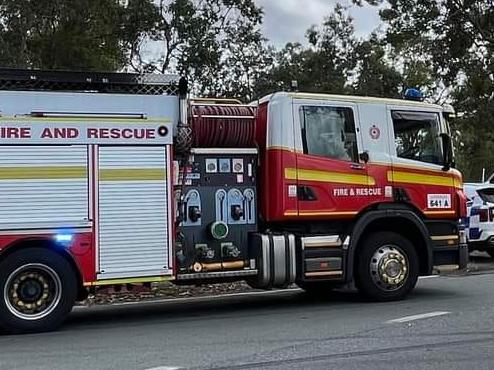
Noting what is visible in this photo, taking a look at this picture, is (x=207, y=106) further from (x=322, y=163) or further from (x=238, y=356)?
(x=238, y=356)

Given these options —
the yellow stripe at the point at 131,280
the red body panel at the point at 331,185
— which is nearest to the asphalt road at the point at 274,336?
the yellow stripe at the point at 131,280

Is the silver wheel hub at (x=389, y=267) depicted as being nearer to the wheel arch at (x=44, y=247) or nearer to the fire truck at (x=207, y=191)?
the fire truck at (x=207, y=191)

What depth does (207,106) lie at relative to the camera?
10.5 m

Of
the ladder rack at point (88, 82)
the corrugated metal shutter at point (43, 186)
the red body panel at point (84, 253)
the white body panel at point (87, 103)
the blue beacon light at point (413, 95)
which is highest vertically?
the blue beacon light at point (413, 95)

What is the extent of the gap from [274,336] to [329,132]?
3399 millimetres

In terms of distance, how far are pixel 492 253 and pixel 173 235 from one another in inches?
420

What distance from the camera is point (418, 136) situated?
37.9 feet

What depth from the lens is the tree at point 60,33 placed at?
2138cm

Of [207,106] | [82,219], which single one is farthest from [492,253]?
[82,219]

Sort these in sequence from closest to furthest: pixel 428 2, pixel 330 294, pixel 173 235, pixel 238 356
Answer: pixel 238 356, pixel 173 235, pixel 330 294, pixel 428 2

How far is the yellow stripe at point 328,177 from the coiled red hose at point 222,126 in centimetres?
65

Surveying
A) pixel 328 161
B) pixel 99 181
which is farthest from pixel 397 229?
pixel 99 181

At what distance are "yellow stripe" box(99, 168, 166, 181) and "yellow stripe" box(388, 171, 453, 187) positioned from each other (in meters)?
3.39

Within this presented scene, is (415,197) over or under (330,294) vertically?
over
